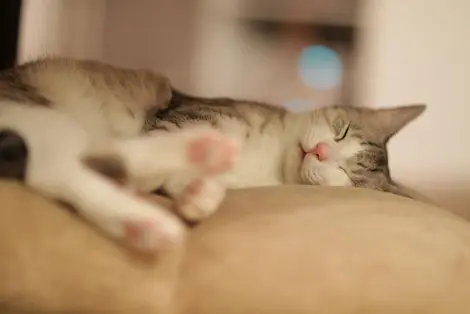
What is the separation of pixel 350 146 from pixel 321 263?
658 millimetres

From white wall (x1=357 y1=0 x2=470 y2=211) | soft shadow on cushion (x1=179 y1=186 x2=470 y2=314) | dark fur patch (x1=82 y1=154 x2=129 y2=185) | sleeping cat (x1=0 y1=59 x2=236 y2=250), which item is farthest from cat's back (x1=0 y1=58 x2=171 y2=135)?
white wall (x1=357 y1=0 x2=470 y2=211)

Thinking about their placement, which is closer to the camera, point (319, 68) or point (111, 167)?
point (111, 167)

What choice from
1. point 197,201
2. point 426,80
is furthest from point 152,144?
point 426,80

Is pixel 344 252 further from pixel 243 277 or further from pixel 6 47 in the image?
pixel 6 47

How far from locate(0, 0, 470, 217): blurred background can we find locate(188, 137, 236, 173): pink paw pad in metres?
1.06

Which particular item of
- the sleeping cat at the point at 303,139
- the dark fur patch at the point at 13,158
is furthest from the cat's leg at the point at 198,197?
the sleeping cat at the point at 303,139

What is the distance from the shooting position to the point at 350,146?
1433 millimetres

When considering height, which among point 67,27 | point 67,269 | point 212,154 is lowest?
point 67,269

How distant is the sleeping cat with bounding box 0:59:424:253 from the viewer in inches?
33.4

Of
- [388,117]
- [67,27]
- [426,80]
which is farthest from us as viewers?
[426,80]

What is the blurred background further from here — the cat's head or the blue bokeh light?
the cat's head

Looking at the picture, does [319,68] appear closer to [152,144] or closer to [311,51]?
[311,51]

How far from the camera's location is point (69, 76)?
122cm

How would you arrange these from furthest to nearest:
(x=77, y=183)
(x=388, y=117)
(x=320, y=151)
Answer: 1. (x=388, y=117)
2. (x=320, y=151)
3. (x=77, y=183)
